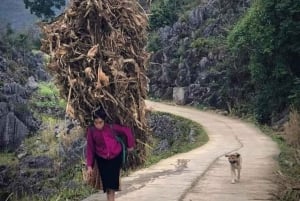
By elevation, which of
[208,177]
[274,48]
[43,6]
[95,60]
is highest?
[43,6]

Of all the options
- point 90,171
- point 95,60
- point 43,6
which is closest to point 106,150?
point 90,171

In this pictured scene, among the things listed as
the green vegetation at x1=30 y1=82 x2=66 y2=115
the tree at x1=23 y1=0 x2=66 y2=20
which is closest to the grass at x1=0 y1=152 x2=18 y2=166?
the green vegetation at x1=30 y1=82 x2=66 y2=115

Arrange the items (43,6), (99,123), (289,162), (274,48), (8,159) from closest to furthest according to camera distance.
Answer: (99,123) → (289,162) → (274,48) → (8,159) → (43,6)

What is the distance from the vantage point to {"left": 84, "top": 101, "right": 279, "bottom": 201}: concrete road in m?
8.86

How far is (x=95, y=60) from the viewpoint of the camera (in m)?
7.58

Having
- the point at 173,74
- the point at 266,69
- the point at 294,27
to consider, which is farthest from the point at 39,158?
the point at 173,74

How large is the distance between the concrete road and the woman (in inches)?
63.6

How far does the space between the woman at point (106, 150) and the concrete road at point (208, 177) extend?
5.30ft

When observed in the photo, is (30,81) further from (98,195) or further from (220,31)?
(98,195)

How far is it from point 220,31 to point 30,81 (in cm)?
1449

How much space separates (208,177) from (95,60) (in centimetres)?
435

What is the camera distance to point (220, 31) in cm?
3584

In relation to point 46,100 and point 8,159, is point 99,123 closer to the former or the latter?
point 8,159

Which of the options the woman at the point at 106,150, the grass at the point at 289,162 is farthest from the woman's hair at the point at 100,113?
the grass at the point at 289,162
